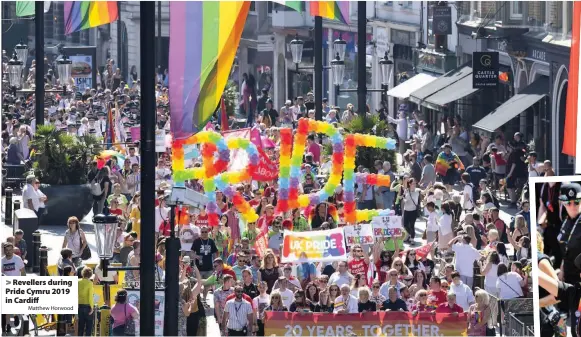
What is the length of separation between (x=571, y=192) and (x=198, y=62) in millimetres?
6313

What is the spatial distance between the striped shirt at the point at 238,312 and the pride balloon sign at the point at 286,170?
4839mm

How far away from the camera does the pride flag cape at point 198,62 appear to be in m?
12.5

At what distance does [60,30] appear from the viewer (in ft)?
271

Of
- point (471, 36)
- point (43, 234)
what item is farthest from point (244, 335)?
point (471, 36)

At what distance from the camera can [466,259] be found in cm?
1850

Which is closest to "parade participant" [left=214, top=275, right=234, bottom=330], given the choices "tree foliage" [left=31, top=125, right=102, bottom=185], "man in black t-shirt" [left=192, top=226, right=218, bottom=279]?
"man in black t-shirt" [left=192, top=226, right=218, bottom=279]

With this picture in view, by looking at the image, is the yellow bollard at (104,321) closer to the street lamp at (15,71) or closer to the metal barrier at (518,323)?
the metal barrier at (518,323)

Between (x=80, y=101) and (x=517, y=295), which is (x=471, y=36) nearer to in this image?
(x=80, y=101)

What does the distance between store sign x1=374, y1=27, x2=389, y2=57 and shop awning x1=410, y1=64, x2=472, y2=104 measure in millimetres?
7986

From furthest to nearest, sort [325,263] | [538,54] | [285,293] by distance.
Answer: [538,54] < [325,263] < [285,293]

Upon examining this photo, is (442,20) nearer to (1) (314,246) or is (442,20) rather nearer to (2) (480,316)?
(1) (314,246)

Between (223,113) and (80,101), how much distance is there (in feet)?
38.5

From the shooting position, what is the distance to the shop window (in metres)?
36.6

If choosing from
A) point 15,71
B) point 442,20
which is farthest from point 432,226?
point 442,20
